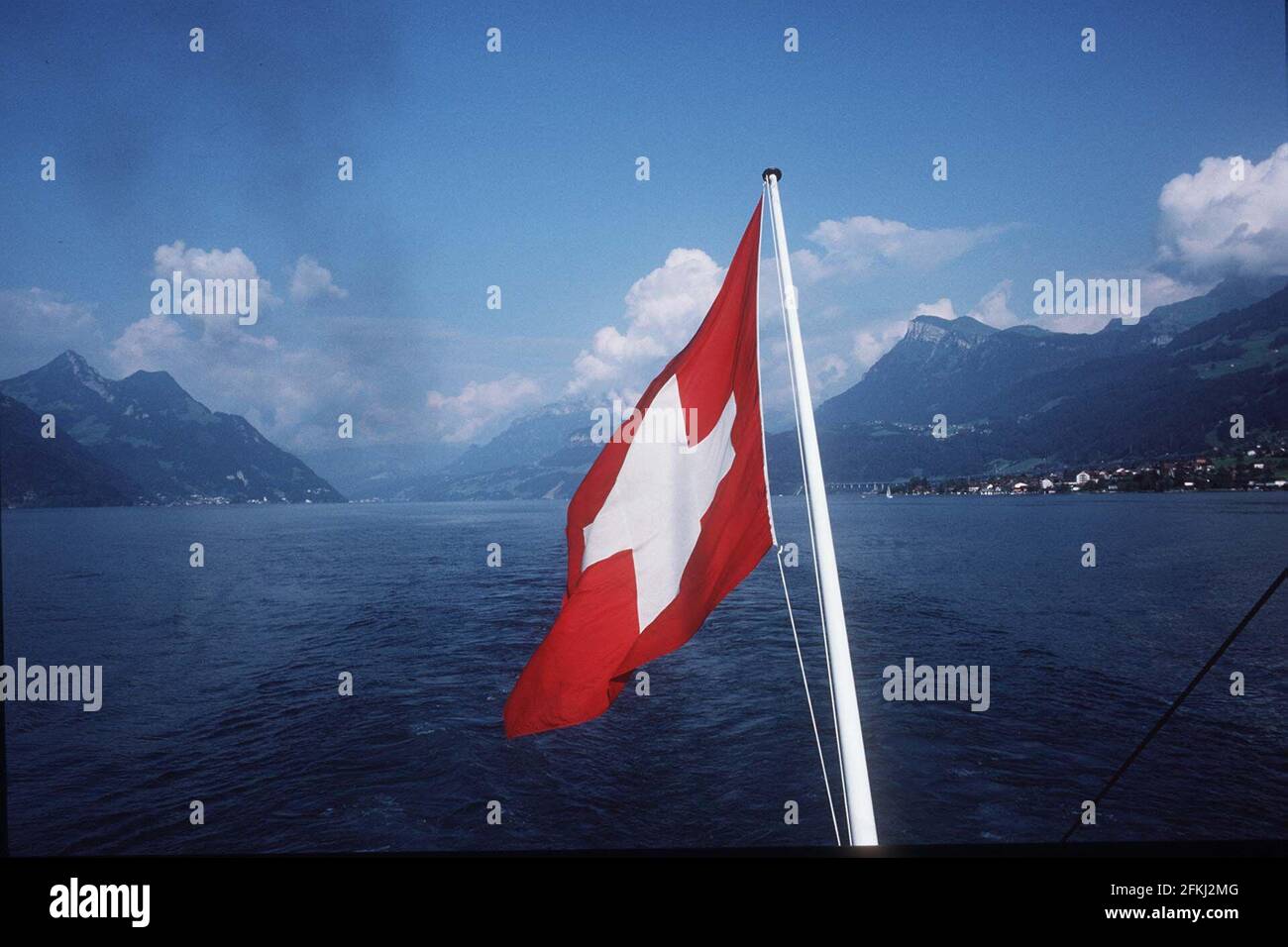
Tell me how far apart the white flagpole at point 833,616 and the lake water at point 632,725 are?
9776mm

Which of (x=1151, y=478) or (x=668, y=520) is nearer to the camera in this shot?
(x=668, y=520)

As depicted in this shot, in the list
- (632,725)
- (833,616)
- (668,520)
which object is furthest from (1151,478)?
(833,616)

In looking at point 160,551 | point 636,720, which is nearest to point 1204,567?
point 636,720

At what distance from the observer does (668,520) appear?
445 cm

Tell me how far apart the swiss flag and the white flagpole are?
0.46 metres

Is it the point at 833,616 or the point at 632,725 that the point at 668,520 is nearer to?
the point at 833,616

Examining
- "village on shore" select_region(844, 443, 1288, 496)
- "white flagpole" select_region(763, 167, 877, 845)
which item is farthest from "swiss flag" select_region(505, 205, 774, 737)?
"village on shore" select_region(844, 443, 1288, 496)

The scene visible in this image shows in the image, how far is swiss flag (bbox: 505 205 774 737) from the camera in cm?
405

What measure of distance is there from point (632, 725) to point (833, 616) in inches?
594

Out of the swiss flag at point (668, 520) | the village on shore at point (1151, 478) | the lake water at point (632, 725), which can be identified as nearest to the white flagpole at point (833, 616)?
the swiss flag at point (668, 520)

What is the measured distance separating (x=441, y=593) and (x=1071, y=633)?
91.4ft

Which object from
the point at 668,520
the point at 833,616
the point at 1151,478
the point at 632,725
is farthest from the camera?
the point at 1151,478
